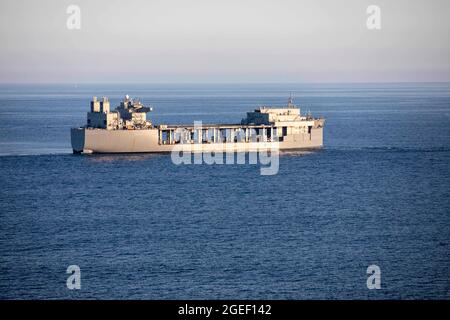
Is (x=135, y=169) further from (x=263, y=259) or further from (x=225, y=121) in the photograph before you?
(x=225, y=121)

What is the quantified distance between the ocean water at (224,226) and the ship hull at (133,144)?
47.5 inches

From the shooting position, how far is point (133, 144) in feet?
255

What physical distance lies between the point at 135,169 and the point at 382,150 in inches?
970

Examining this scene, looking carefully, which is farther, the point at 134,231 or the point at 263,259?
the point at 134,231

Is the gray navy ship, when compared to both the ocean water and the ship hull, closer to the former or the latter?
the ship hull

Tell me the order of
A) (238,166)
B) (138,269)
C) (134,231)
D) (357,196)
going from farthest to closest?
(238,166)
(357,196)
(134,231)
(138,269)

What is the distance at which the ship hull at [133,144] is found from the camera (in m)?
76.2

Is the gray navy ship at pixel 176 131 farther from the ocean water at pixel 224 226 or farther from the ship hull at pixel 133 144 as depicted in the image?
the ocean water at pixel 224 226

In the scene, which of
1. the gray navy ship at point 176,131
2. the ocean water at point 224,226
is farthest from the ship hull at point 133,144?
the ocean water at point 224,226

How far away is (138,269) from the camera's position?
4022 cm

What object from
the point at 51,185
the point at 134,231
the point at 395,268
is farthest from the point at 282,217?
the point at 51,185

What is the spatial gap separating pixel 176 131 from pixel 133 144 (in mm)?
5994

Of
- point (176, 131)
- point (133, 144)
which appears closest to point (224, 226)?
point (133, 144)

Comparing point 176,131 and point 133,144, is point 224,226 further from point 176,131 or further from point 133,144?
point 176,131
